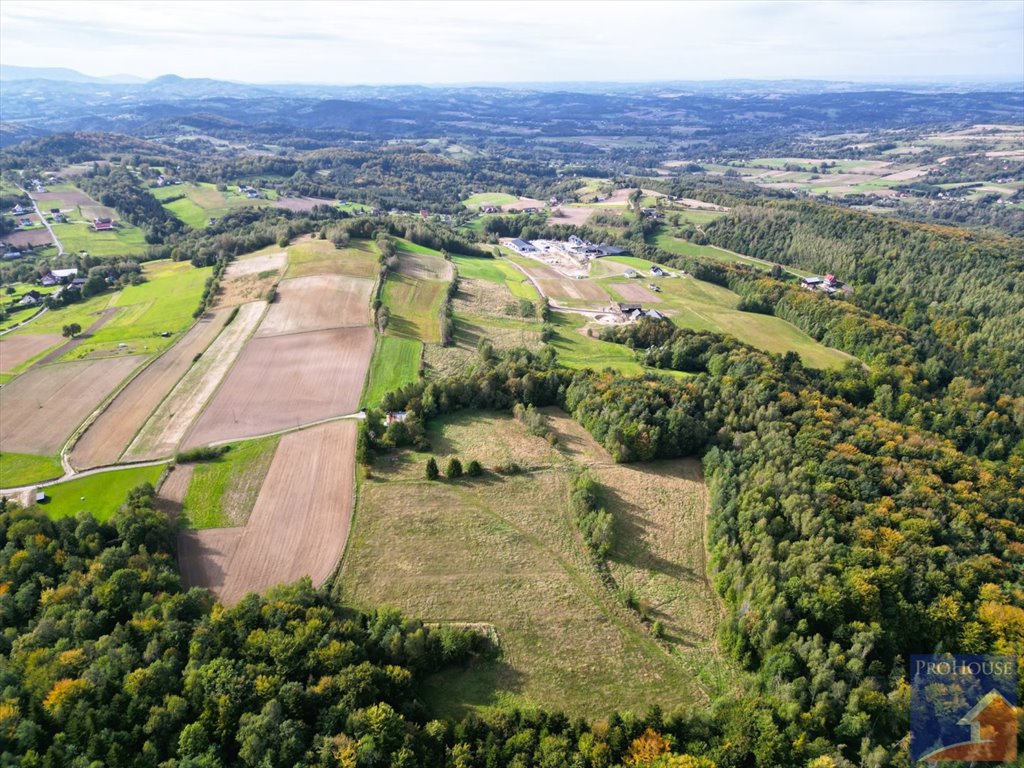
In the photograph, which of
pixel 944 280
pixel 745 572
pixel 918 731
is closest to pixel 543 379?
pixel 745 572

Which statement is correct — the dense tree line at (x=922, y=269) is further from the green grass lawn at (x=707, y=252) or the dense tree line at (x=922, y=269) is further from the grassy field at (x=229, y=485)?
the grassy field at (x=229, y=485)

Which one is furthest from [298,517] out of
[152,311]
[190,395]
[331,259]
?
[331,259]

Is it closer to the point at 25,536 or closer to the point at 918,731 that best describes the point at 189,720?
the point at 25,536

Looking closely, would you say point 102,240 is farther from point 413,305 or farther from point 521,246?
point 521,246

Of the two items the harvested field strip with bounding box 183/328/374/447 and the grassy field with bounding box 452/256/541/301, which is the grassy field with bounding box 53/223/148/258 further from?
the grassy field with bounding box 452/256/541/301

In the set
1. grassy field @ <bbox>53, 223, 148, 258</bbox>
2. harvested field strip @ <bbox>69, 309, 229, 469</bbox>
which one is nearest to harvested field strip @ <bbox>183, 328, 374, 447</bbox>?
harvested field strip @ <bbox>69, 309, 229, 469</bbox>

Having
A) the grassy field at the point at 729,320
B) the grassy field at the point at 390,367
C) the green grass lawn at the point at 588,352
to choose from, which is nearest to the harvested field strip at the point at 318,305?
the grassy field at the point at 390,367
